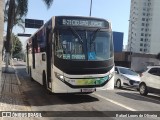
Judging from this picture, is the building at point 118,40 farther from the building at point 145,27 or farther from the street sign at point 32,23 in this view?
the building at point 145,27

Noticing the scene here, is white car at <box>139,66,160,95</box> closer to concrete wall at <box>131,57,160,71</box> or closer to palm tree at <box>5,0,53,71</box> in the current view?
palm tree at <box>5,0,53,71</box>

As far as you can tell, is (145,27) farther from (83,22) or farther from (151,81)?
(83,22)

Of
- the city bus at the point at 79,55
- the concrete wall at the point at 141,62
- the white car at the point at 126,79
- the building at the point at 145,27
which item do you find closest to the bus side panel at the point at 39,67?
the city bus at the point at 79,55

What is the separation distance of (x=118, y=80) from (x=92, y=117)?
13.6 m

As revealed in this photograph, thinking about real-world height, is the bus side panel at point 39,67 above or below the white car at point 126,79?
above

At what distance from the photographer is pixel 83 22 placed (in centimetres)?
1423

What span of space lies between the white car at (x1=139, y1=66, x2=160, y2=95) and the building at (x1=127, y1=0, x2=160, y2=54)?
115806 mm

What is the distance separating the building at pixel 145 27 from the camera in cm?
13545

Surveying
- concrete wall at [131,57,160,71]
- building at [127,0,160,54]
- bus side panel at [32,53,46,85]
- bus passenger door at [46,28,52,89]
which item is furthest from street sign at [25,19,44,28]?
building at [127,0,160,54]

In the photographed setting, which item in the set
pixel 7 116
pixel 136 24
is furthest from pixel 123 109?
pixel 136 24

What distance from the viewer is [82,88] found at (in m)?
13.6

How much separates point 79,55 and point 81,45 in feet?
Answer: 1.37

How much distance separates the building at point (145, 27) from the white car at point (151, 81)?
116 m

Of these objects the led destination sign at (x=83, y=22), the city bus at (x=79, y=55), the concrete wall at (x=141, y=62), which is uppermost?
the led destination sign at (x=83, y=22)
